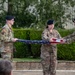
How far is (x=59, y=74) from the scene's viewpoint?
9688mm

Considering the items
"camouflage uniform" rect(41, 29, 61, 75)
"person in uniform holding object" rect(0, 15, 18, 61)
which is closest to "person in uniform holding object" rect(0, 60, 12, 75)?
"person in uniform holding object" rect(0, 15, 18, 61)

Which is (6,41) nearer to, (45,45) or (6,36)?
(6,36)

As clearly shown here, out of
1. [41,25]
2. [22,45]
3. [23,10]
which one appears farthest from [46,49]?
[23,10]

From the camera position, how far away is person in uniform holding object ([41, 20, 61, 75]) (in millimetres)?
8250

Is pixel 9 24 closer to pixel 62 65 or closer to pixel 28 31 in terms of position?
pixel 62 65

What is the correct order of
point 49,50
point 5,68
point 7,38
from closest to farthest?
point 5,68 → point 7,38 → point 49,50

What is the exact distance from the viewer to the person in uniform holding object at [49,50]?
27.1 feet

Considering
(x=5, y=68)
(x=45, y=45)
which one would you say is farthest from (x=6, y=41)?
(x=5, y=68)

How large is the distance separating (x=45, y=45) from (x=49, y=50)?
0.49 feet

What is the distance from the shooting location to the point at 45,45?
8352mm

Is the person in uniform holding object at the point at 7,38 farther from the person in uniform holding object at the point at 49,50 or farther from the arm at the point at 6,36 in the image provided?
the person in uniform holding object at the point at 49,50

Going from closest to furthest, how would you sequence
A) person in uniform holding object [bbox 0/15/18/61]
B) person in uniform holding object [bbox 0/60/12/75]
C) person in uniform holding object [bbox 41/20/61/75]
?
person in uniform holding object [bbox 0/60/12/75] < person in uniform holding object [bbox 0/15/18/61] < person in uniform holding object [bbox 41/20/61/75]

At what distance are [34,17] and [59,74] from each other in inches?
290

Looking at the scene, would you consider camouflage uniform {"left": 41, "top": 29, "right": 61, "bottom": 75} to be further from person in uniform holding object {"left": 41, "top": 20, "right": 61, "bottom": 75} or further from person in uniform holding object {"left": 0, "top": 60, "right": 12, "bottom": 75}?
person in uniform holding object {"left": 0, "top": 60, "right": 12, "bottom": 75}
